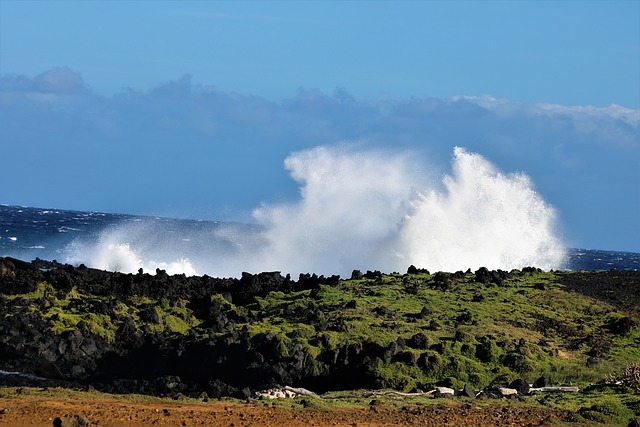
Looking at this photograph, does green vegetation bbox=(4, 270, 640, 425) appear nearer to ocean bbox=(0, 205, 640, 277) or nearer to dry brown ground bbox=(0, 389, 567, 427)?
dry brown ground bbox=(0, 389, 567, 427)

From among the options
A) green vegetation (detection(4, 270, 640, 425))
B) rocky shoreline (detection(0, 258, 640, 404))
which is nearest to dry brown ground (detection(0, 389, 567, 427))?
rocky shoreline (detection(0, 258, 640, 404))

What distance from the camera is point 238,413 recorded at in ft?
72.7

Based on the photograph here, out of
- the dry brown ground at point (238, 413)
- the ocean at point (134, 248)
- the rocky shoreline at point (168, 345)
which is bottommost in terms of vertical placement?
the dry brown ground at point (238, 413)

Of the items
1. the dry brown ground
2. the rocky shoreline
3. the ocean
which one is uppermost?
the ocean

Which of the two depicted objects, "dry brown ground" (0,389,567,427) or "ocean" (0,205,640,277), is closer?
"dry brown ground" (0,389,567,427)

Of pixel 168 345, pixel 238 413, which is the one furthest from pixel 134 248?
pixel 238 413

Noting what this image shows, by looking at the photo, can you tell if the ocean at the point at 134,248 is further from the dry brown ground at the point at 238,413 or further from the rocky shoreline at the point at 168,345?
the dry brown ground at the point at 238,413

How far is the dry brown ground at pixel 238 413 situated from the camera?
841 inches

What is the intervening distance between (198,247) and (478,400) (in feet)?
201

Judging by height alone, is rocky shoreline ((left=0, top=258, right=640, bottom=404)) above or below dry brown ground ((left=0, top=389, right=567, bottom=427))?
above

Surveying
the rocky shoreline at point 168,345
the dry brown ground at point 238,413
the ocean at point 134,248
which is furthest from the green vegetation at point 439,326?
the ocean at point 134,248

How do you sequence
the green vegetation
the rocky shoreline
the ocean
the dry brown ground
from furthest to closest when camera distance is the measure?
the ocean → the green vegetation → the rocky shoreline → the dry brown ground

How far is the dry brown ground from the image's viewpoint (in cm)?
2136

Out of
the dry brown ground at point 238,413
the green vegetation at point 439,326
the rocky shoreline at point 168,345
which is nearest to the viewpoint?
the dry brown ground at point 238,413
